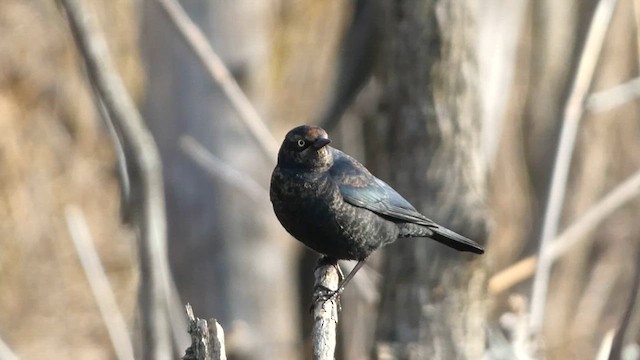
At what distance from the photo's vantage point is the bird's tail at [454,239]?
388 cm

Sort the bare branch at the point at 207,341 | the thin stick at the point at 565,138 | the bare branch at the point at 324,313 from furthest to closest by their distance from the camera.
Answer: the thin stick at the point at 565,138
the bare branch at the point at 324,313
the bare branch at the point at 207,341

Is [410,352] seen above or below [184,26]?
below

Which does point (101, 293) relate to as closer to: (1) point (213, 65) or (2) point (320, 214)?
(1) point (213, 65)

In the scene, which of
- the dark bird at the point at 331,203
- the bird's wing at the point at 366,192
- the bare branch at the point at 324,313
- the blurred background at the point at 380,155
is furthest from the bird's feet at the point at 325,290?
the blurred background at the point at 380,155

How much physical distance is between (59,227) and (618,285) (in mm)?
6255

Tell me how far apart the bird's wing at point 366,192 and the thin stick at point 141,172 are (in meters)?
0.70

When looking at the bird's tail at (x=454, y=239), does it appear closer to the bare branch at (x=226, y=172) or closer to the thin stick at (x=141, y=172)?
the thin stick at (x=141, y=172)

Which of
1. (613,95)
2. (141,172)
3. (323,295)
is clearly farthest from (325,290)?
(613,95)

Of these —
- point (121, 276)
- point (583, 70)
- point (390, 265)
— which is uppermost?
point (121, 276)

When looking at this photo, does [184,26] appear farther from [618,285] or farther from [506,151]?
[618,285]

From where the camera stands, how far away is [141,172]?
3211 mm

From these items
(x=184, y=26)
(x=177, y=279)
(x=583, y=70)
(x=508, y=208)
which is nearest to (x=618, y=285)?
(x=508, y=208)

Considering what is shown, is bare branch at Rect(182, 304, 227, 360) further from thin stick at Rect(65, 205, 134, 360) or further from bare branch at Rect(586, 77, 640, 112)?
bare branch at Rect(586, 77, 640, 112)

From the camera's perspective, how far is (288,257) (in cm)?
656
